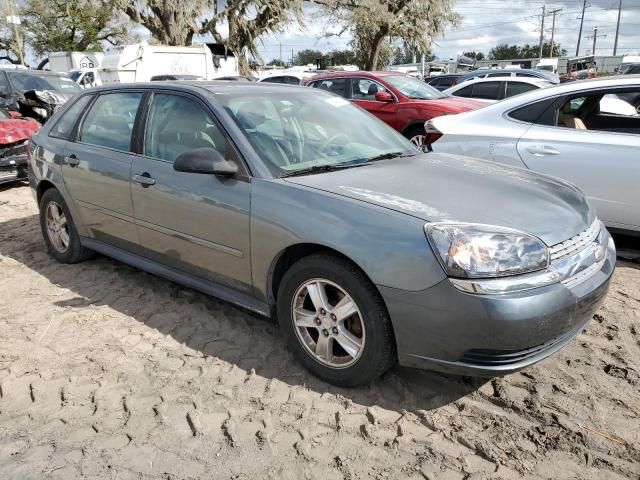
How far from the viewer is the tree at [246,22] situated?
96.7ft

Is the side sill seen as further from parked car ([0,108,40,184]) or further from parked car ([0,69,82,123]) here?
parked car ([0,69,82,123])

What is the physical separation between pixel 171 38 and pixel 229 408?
27980 millimetres

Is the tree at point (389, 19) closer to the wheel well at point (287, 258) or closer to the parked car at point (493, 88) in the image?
the parked car at point (493, 88)

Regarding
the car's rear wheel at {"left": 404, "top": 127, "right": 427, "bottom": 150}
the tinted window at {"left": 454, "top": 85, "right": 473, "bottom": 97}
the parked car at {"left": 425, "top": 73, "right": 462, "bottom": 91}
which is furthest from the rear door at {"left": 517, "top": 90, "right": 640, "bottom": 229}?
the parked car at {"left": 425, "top": 73, "right": 462, "bottom": 91}

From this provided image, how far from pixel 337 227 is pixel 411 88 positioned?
721 cm

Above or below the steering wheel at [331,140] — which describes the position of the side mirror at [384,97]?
above

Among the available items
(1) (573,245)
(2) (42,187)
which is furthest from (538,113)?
(2) (42,187)

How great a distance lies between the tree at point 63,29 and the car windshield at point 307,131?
4525cm

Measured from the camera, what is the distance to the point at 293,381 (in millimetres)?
2996

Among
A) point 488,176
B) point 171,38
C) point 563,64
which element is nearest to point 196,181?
point 488,176

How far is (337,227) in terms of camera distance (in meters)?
2.67

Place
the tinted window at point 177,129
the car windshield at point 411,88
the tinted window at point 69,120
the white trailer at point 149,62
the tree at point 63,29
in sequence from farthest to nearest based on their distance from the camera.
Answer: the tree at point 63,29 → the white trailer at point 149,62 → the car windshield at point 411,88 → the tinted window at point 69,120 → the tinted window at point 177,129

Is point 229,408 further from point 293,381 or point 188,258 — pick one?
point 188,258

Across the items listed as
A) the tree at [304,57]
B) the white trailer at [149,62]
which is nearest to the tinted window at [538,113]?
the white trailer at [149,62]
